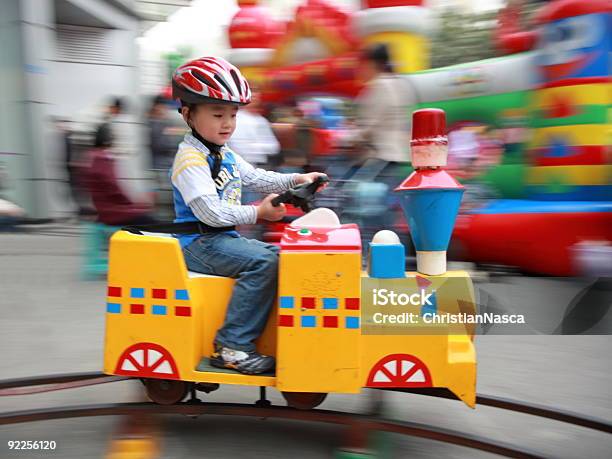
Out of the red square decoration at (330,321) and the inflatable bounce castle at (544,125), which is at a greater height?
the inflatable bounce castle at (544,125)

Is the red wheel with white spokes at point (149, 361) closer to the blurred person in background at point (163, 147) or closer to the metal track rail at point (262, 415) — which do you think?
the metal track rail at point (262, 415)

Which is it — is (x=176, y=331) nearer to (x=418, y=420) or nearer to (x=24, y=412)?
(x=24, y=412)

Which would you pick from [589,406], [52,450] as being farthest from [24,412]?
[589,406]

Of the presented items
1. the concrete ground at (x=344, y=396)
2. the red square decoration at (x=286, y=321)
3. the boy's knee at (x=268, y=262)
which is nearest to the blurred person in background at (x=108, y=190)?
the concrete ground at (x=344, y=396)

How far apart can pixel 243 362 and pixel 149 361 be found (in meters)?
0.35

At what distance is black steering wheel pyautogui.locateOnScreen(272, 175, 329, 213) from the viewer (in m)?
2.53

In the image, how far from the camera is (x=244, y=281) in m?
2.55

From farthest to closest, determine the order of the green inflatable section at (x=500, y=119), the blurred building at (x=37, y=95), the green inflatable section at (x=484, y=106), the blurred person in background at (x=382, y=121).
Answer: the blurred building at (x=37, y=95)
the green inflatable section at (x=484, y=106)
the green inflatable section at (x=500, y=119)
the blurred person in background at (x=382, y=121)


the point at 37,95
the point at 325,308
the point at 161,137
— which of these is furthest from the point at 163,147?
the point at 325,308

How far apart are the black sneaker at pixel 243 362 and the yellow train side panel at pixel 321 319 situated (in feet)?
0.43

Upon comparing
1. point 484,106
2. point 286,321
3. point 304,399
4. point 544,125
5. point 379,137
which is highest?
point 484,106

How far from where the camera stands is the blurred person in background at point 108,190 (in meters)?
5.35

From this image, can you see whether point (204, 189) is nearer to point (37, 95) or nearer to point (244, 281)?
point (244, 281)

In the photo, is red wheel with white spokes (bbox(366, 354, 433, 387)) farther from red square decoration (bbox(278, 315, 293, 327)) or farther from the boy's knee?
the boy's knee
